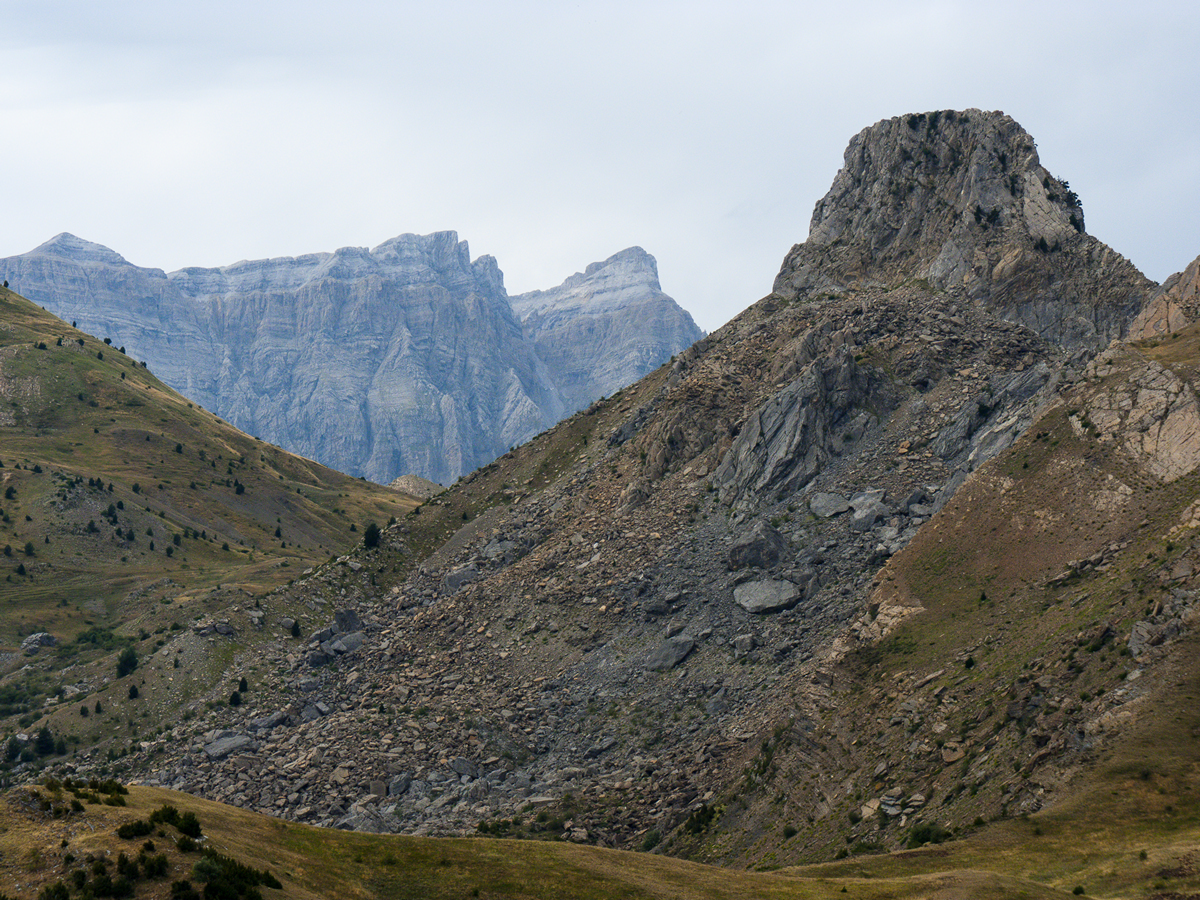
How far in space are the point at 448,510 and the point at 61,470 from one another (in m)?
82.3

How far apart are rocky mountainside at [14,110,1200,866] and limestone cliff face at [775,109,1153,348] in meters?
0.36

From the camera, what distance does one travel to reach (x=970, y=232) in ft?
326

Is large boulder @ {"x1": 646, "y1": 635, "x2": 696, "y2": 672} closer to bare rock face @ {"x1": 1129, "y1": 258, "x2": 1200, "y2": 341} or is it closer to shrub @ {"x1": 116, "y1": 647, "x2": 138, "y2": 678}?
bare rock face @ {"x1": 1129, "y1": 258, "x2": 1200, "y2": 341}

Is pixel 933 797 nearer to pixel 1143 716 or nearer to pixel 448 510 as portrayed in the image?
pixel 1143 716

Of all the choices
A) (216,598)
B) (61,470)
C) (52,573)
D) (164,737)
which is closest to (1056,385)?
(164,737)

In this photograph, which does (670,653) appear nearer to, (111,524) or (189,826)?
(189,826)

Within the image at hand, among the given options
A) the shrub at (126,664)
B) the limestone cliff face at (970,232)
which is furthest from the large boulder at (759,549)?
the shrub at (126,664)

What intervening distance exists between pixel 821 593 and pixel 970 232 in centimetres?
4897

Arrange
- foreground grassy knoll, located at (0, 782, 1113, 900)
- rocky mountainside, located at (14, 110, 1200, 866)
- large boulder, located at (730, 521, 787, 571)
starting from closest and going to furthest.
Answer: foreground grassy knoll, located at (0, 782, 1113, 900)
rocky mountainside, located at (14, 110, 1200, 866)
large boulder, located at (730, 521, 787, 571)

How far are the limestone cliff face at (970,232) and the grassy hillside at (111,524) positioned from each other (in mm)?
77673

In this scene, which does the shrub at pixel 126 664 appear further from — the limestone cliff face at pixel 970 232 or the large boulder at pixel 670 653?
the limestone cliff face at pixel 970 232

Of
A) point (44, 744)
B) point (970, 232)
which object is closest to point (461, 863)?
point (44, 744)

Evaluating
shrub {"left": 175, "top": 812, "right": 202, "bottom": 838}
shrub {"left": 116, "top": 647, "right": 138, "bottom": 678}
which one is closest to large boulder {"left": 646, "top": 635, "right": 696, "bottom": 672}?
shrub {"left": 175, "top": 812, "right": 202, "bottom": 838}

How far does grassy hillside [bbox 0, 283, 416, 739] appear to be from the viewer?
110062 millimetres
